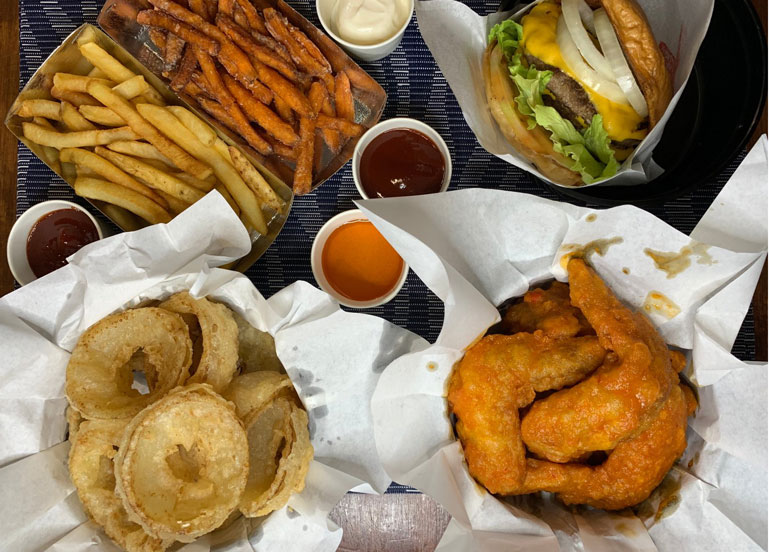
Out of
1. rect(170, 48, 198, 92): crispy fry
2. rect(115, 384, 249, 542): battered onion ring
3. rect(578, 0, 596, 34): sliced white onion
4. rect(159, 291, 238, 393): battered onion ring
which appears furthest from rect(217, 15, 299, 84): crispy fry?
rect(115, 384, 249, 542): battered onion ring

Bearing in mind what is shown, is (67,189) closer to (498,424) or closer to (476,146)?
(476,146)

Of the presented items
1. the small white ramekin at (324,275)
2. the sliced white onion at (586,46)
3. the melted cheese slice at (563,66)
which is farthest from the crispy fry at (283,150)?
the sliced white onion at (586,46)

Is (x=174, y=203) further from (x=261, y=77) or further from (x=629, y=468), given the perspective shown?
(x=629, y=468)

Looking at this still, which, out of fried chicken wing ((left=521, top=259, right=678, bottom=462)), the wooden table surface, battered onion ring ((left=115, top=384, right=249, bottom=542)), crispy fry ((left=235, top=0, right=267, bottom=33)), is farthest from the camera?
the wooden table surface

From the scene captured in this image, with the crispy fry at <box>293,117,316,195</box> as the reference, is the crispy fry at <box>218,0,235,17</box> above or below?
above

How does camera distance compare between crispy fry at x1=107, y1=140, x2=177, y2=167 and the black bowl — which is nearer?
the black bowl

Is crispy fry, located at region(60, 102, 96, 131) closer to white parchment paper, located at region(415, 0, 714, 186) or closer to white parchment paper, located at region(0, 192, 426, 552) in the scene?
white parchment paper, located at region(0, 192, 426, 552)

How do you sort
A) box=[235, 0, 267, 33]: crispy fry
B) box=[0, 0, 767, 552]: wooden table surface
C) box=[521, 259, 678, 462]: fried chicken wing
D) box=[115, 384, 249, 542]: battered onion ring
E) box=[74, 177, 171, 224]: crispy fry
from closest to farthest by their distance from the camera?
box=[521, 259, 678, 462]: fried chicken wing, box=[115, 384, 249, 542]: battered onion ring, box=[74, 177, 171, 224]: crispy fry, box=[235, 0, 267, 33]: crispy fry, box=[0, 0, 767, 552]: wooden table surface
